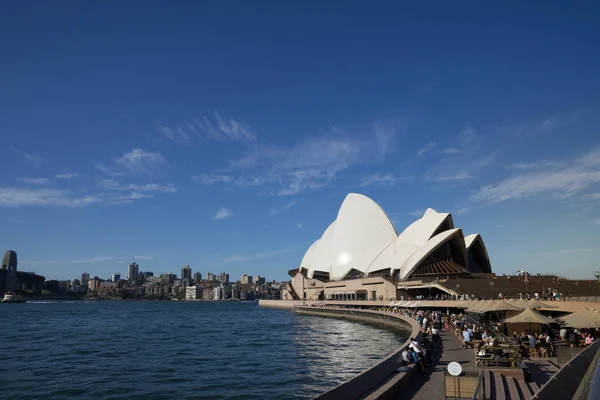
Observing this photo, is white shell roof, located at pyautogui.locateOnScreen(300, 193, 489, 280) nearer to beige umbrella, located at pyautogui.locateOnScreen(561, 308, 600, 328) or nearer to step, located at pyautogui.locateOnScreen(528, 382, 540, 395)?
beige umbrella, located at pyautogui.locateOnScreen(561, 308, 600, 328)

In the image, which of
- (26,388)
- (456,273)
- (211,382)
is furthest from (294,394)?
(456,273)

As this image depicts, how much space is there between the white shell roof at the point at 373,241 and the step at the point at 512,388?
125ft

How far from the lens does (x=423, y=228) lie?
51125 millimetres

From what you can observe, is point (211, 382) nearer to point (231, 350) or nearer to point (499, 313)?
point (231, 350)

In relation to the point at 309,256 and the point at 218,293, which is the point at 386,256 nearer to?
the point at 309,256

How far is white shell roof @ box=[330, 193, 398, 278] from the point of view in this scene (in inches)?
2427

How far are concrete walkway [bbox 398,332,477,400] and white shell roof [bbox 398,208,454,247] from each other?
3487 centimetres

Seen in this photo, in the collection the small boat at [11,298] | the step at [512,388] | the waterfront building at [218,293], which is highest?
the step at [512,388]

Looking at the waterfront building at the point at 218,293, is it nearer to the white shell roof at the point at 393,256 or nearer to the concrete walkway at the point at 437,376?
the white shell roof at the point at 393,256

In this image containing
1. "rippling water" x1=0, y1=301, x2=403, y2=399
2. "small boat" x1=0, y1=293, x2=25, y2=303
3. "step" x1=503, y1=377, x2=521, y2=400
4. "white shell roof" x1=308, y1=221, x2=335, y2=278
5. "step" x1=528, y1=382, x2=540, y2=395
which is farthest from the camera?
"small boat" x1=0, y1=293, x2=25, y2=303

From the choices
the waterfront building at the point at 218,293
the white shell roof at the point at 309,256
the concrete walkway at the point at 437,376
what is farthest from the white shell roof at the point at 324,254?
the waterfront building at the point at 218,293

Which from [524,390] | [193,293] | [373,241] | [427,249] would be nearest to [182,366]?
[524,390]

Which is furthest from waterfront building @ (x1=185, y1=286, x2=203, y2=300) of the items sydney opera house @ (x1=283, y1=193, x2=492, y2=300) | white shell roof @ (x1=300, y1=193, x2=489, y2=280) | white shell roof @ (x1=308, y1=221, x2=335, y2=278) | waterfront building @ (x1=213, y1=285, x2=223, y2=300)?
white shell roof @ (x1=308, y1=221, x2=335, y2=278)

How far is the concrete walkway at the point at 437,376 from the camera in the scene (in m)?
8.67
